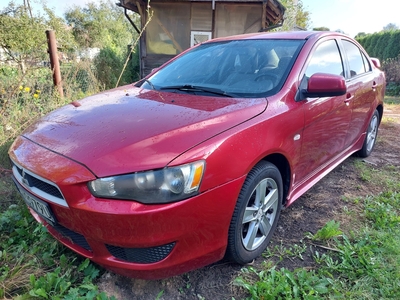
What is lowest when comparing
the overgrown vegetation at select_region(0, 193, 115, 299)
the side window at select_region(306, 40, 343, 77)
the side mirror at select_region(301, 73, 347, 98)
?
the overgrown vegetation at select_region(0, 193, 115, 299)

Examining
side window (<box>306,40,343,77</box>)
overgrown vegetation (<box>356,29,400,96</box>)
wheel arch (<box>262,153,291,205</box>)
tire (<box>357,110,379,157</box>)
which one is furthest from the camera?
overgrown vegetation (<box>356,29,400,96</box>)

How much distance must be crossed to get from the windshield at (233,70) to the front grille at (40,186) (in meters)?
1.21

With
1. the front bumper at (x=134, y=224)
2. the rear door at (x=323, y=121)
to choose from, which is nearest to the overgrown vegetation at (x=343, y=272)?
the front bumper at (x=134, y=224)

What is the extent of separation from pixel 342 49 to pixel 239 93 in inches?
63.3

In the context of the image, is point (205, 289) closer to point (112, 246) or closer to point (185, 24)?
point (112, 246)

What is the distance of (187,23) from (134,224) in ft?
29.6

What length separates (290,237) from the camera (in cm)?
229

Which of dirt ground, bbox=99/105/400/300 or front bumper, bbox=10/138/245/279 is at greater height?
front bumper, bbox=10/138/245/279

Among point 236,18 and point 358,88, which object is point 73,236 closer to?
point 358,88

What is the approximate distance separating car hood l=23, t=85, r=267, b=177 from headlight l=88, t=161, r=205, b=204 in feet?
0.12

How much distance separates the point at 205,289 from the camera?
1791 mm

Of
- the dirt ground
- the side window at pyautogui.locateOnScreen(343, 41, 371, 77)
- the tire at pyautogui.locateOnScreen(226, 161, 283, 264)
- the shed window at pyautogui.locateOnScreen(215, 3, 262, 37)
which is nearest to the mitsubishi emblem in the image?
the dirt ground

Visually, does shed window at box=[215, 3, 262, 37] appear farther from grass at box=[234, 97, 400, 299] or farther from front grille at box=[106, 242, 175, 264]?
front grille at box=[106, 242, 175, 264]

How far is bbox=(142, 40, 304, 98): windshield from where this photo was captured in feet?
7.27
